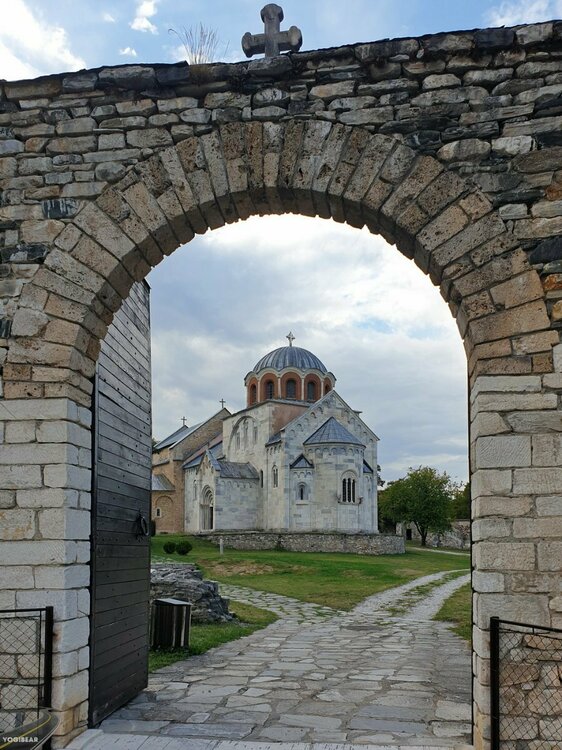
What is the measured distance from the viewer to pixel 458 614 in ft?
42.3

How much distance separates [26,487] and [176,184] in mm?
2480

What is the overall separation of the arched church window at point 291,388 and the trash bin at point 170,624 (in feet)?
111

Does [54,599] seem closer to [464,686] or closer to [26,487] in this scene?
[26,487]

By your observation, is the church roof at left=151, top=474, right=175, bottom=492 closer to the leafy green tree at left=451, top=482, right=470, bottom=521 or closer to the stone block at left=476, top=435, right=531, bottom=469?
the leafy green tree at left=451, top=482, right=470, bottom=521

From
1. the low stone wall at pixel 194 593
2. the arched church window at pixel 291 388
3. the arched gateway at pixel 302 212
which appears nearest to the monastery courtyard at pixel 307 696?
the arched gateway at pixel 302 212

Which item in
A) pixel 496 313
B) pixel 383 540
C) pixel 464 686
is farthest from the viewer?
pixel 383 540

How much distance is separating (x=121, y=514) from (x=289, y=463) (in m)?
31.5

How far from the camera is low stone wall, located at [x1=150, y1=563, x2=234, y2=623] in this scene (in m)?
11.0

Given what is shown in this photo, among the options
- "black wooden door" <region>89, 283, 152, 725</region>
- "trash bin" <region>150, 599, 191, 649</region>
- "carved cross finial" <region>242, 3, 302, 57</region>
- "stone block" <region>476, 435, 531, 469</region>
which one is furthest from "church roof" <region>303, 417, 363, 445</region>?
"stone block" <region>476, 435, 531, 469</region>

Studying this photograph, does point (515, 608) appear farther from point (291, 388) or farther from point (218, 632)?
point (291, 388)

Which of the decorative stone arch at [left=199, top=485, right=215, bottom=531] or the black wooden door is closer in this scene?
the black wooden door

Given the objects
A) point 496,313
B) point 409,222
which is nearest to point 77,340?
point 409,222

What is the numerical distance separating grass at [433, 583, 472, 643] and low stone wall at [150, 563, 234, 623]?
3638 mm

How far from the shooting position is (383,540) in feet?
109
